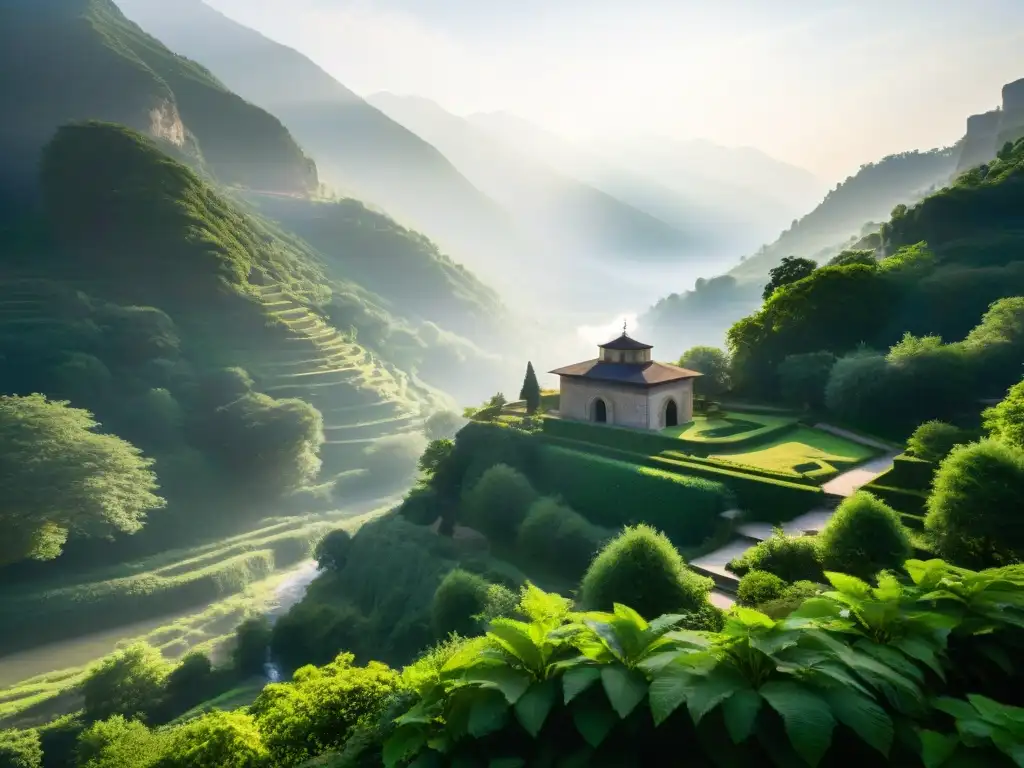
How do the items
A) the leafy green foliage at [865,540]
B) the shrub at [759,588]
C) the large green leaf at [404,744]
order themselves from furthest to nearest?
the leafy green foliage at [865,540] → the shrub at [759,588] → the large green leaf at [404,744]

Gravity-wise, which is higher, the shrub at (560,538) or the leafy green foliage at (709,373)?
the leafy green foliage at (709,373)

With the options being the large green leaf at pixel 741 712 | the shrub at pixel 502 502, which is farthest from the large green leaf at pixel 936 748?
the shrub at pixel 502 502

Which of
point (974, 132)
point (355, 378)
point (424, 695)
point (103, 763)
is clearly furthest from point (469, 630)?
point (974, 132)

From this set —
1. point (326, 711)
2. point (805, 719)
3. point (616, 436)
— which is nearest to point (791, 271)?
point (616, 436)

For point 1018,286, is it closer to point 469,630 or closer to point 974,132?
point 469,630

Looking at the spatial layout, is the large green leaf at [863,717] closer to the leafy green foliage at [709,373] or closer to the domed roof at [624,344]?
the domed roof at [624,344]

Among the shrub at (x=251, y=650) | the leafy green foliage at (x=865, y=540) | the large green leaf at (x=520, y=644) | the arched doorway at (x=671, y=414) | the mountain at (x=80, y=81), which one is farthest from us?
the mountain at (x=80, y=81)

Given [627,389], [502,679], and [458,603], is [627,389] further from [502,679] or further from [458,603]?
[502,679]
